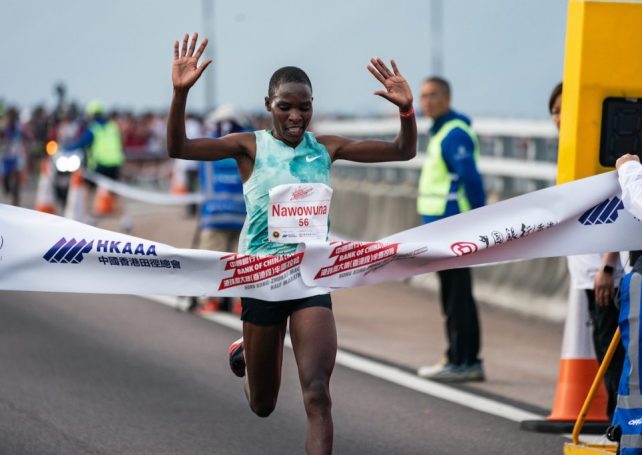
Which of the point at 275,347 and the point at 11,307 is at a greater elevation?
the point at 275,347

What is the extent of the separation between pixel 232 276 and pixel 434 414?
283 cm

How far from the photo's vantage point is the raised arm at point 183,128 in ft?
21.1

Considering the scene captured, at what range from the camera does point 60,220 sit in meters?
6.96

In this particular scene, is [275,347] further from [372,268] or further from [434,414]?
[434,414]

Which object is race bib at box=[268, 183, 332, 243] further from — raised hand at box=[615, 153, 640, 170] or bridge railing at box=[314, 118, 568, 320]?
bridge railing at box=[314, 118, 568, 320]

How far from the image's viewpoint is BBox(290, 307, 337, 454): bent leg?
6.14 metres

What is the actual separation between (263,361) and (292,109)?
1.20 metres

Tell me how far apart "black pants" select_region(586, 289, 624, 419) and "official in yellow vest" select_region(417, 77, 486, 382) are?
247 centimetres

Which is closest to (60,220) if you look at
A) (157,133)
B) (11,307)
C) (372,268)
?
(372,268)

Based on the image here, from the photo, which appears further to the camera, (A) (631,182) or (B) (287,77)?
(B) (287,77)

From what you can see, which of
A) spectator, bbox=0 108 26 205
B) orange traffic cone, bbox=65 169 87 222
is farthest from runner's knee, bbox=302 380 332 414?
spectator, bbox=0 108 26 205

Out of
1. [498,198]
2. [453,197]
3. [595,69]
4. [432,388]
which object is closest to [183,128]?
[595,69]

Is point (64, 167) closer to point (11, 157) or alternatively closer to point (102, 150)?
point (102, 150)

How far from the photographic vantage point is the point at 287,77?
21.8 feet
